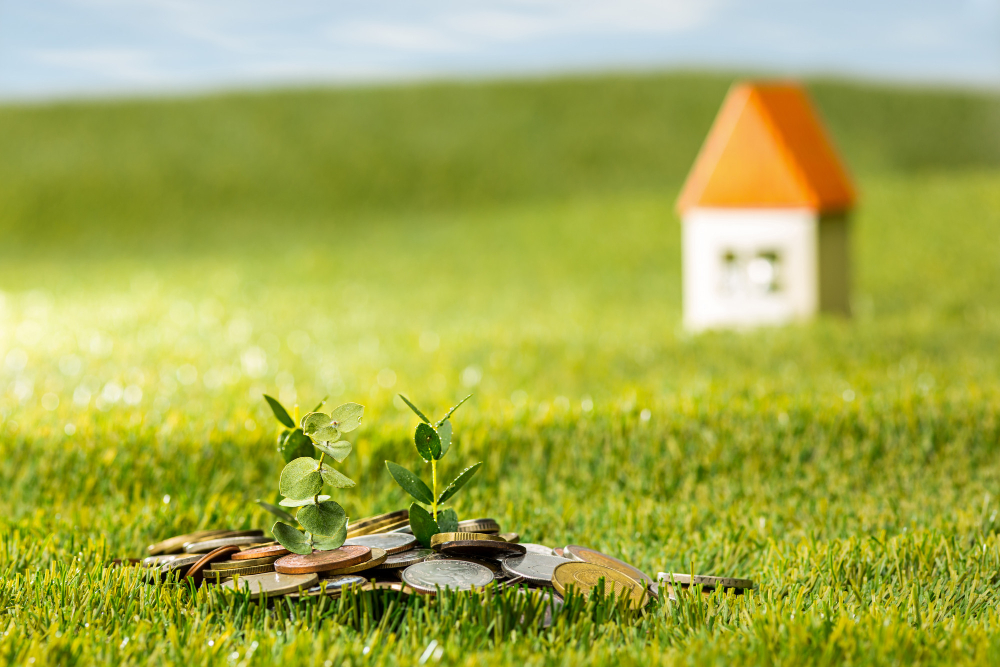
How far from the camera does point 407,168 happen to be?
1925 centimetres

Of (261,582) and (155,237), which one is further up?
(155,237)

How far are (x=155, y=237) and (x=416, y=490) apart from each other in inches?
594

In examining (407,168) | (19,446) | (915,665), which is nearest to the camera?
(915,665)

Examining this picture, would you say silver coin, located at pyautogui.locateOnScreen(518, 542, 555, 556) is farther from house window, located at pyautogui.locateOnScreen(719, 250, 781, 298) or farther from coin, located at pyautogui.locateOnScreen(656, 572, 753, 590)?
house window, located at pyautogui.locateOnScreen(719, 250, 781, 298)

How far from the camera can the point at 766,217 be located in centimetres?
753

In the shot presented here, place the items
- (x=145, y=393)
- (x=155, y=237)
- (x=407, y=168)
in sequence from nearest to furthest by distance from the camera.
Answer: (x=145, y=393) → (x=155, y=237) → (x=407, y=168)

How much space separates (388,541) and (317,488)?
34cm

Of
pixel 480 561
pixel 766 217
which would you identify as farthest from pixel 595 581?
pixel 766 217

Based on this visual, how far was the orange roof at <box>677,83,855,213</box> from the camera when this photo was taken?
7.50 metres

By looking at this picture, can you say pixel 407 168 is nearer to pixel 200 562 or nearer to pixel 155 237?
pixel 155 237

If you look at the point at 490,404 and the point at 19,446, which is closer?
the point at 19,446

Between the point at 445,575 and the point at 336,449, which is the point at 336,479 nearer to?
the point at 336,449

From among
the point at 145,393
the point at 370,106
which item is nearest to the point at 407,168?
the point at 370,106

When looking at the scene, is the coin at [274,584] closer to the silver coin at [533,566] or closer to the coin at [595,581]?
the silver coin at [533,566]
